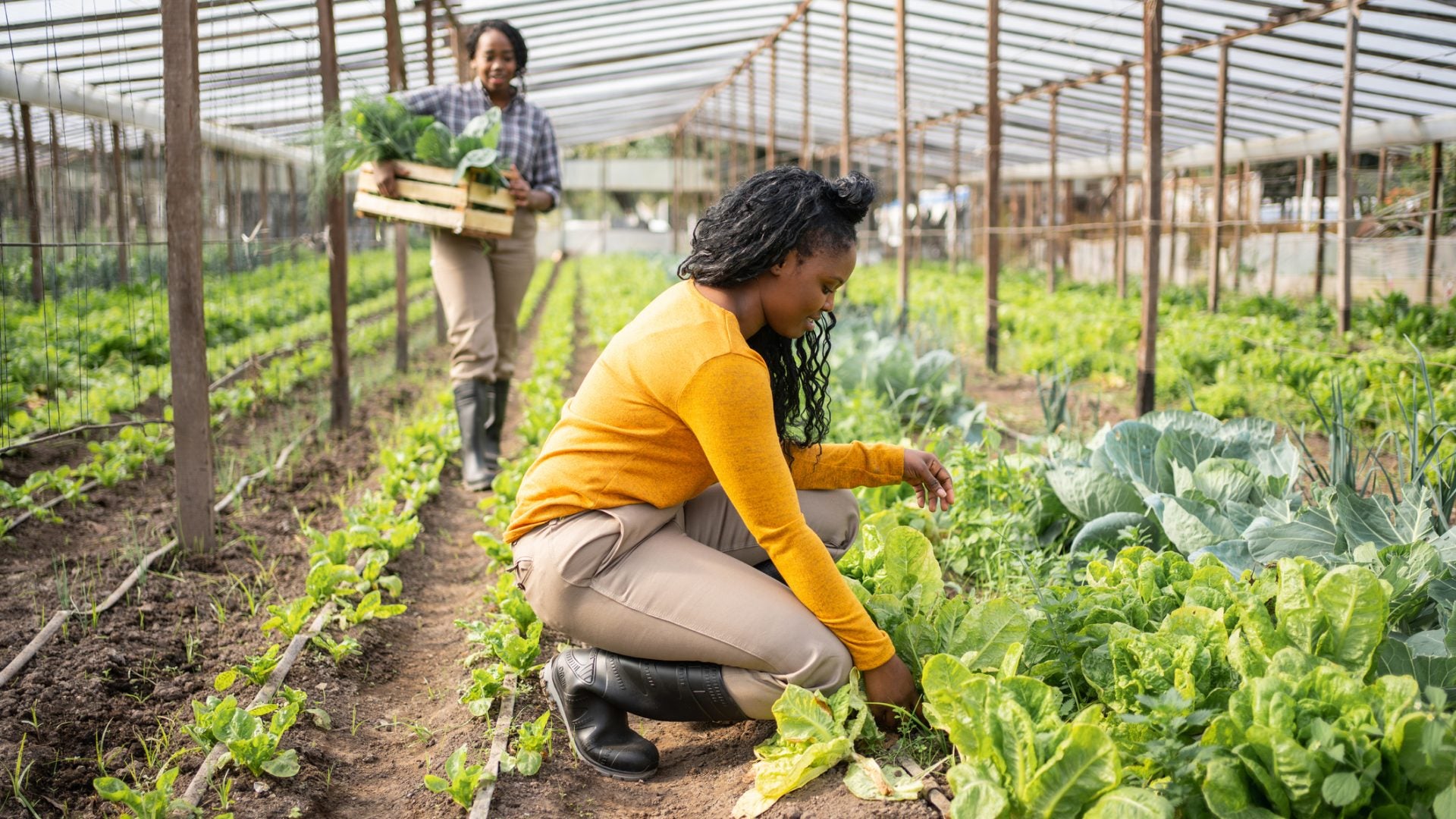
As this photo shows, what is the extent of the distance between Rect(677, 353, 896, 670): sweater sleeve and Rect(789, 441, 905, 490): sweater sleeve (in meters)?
0.50

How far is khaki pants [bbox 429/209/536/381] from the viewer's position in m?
4.48

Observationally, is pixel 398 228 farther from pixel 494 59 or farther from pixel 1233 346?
pixel 1233 346

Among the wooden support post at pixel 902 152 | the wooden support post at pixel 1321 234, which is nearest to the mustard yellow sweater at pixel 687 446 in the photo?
the wooden support post at pixel 902 152

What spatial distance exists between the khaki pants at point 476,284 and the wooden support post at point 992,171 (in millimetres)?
3153

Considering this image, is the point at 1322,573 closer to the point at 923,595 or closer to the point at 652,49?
the point at 923,595

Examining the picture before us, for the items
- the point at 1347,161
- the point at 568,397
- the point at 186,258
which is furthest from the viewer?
the point at 1347,161

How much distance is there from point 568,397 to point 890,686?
16.6 ft

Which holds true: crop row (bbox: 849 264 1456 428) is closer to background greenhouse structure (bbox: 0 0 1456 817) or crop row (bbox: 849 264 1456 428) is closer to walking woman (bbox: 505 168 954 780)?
background greenhouse structure (bbox: 0 0 1456 817)

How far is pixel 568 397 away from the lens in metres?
6.95

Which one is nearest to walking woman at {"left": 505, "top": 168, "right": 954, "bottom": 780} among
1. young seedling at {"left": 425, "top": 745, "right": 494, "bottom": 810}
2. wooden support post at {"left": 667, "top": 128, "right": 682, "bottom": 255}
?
young seedling at {"left": 425, "top": 745, "right": 494, "bottom": 810}

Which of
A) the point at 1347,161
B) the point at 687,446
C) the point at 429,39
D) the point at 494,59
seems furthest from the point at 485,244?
the point at 1347,161

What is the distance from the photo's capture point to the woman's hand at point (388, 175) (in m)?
4.30

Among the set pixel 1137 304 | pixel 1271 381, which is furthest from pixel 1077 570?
pixel 1137 304

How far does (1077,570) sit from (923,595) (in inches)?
26.4
